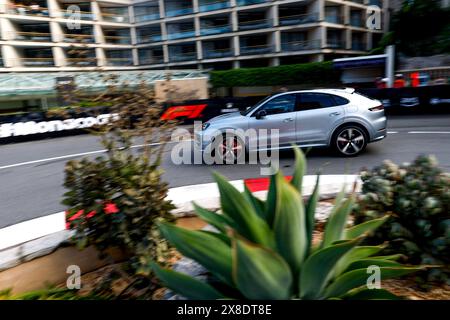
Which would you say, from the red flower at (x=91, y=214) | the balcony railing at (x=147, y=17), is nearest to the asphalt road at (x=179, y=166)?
the red flower at (x=91, y=214)

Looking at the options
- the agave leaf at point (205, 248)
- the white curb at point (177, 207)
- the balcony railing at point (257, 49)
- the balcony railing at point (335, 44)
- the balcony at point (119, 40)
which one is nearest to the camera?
the agave leaf at point (205, 248)

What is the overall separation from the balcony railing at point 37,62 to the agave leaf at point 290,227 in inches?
1763

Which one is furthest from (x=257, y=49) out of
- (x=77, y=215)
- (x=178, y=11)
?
(x=77, y=215)

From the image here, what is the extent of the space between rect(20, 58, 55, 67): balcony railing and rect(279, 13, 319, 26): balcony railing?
28016 millimetres

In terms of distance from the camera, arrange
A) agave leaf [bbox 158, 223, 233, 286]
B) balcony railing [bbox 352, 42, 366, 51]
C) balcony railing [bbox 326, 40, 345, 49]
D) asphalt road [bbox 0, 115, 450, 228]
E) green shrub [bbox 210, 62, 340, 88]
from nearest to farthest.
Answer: agave leaf [bbox 158, 223, 233, 286] → asphalt road [bbox 0, 115, 450, 228] → green shrub [bbox 210, 62, 340, 88] → balcony railing [bbox 326, 40, 345, 49] → balcony railing [bbox 352, 42, 366, 51]

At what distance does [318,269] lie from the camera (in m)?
1.90

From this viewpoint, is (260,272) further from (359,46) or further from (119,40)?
(119,40)

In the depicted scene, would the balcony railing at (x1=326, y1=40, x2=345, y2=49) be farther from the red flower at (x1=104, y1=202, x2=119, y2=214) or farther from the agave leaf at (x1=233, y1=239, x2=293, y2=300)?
the agave leaf at (x1=233, y1=239, x2=293, y2=300)

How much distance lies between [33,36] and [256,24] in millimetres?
26692

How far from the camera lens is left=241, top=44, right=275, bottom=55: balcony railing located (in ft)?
137

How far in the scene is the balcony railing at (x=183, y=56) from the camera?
46.2 meters

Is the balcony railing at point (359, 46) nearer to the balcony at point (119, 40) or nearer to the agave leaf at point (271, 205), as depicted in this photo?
the balcony at point (119, 40)

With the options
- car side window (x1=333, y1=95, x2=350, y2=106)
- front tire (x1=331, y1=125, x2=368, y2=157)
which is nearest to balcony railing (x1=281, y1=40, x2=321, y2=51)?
car side window (x1=333, y1=95, x2=350, y2=106)
